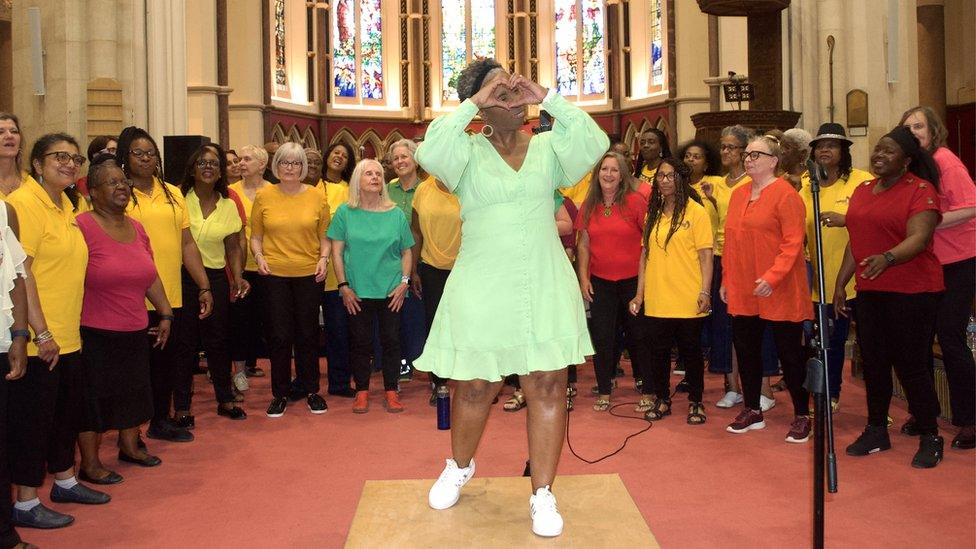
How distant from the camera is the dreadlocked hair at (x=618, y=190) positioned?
5.78 metres

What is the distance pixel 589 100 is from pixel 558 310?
17.3 meters

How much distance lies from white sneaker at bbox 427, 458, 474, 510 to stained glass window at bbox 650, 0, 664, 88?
15653 millimetres

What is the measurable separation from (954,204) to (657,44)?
1437cm

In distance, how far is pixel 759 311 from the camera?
199 inches

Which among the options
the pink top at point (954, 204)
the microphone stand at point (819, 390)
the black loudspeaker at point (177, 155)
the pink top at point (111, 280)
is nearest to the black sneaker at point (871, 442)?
the pink top at point (954, 204)

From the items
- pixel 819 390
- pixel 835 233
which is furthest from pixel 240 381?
pixel 819 390

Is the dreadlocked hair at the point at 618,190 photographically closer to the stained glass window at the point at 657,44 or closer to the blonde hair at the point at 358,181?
the blonde hair at the point at 358,181

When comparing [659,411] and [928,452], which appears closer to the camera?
[928,452]

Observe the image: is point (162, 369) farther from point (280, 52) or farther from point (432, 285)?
point (280, 52)

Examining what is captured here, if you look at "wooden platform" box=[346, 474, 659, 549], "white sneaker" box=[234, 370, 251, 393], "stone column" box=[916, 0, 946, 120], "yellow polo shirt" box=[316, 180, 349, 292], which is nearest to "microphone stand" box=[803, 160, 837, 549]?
"wooden platform" box=[346, 474, 659, 549]

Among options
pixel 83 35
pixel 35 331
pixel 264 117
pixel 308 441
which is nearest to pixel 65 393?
pixel 35 331

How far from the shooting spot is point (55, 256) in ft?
12.7

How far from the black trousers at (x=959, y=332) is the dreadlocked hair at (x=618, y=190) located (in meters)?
1.74

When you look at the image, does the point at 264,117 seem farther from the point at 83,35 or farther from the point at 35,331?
the point at 35,331
